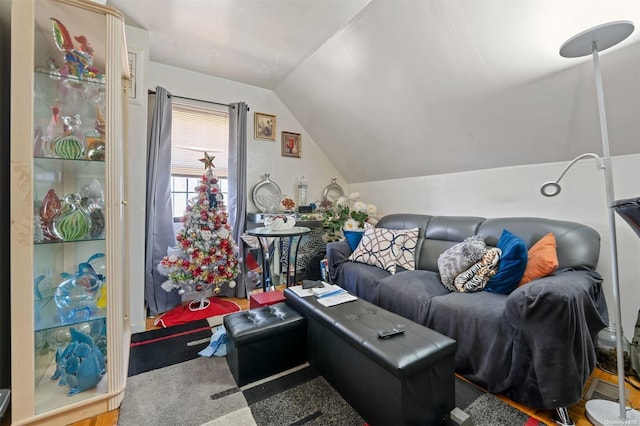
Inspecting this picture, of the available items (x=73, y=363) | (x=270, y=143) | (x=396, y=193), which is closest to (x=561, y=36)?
(x=396, y=193)

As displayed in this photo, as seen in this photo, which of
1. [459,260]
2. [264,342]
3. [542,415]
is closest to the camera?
[542,415]

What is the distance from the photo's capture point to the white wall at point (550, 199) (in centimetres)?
183

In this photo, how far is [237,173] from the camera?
3227mm

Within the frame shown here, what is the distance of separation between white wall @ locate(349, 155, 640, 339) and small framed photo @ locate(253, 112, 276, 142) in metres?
1.81

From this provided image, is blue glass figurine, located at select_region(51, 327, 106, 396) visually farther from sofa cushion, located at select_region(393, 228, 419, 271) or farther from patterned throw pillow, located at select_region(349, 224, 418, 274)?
sofa cushion, located at select_region(393, 228, 419, 271)

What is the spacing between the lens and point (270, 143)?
360 centimetres

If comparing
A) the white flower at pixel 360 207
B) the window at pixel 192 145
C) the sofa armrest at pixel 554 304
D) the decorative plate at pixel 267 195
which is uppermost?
the window at pixel 192 145

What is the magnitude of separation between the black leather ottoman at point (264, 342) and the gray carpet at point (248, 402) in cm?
7

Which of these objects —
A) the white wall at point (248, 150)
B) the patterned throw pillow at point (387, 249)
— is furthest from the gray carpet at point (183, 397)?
the patterned throw pillow at point (387, 249)

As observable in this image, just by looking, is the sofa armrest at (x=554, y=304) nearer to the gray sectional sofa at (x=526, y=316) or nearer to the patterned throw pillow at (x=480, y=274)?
the gray sectional sofa at (x=526, y=316)

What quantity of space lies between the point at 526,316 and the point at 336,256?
1782 mm

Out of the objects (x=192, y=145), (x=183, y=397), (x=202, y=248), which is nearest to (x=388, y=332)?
(x=183, y=397)

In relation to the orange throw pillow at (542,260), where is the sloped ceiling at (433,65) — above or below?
above

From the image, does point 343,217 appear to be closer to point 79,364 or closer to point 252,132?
point 252,132
